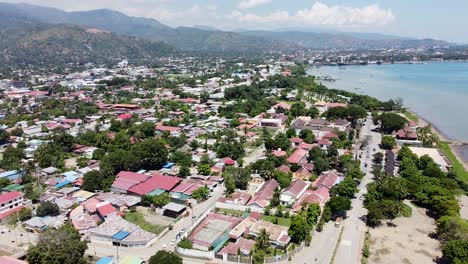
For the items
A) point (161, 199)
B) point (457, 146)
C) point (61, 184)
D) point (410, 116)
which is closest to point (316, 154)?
point (161, 199)

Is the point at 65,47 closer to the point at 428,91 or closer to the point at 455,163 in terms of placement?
the point at 428,91

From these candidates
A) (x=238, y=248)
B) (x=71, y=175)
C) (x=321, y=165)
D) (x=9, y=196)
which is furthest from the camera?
(x=321, y=165)

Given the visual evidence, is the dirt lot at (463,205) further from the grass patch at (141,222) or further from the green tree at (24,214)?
the green tree at (24,214)

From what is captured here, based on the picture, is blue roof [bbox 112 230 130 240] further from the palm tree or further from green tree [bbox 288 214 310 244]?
green tree [bbox 288 214 310 244]

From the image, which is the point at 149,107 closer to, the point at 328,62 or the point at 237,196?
the point at 237,196

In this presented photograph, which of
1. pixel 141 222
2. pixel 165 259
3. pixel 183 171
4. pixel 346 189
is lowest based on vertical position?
pixel 141 222

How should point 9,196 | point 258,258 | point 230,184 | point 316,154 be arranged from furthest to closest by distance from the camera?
point 316,154
point 230,184
point 9,196
point 258,258

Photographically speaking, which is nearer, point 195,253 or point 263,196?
point 195,253
